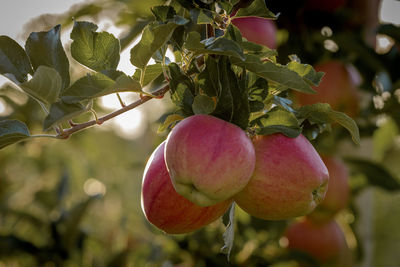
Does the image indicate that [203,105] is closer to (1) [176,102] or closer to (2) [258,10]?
(1) [176,102]

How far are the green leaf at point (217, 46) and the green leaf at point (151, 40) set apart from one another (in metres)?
0.02

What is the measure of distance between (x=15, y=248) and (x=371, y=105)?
44.4 inches

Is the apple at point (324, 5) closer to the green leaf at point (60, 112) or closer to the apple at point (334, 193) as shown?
the apple at point (334, 193)

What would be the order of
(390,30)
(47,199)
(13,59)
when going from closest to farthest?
(13,59) < (390,30) < (47,199)

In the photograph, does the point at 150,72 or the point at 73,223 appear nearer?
the point at 150,72

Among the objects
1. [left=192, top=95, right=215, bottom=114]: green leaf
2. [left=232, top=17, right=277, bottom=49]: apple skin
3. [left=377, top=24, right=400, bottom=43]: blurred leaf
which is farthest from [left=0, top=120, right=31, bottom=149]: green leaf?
[left=377, top=24, right=400, bottom=43]: blurred leaf

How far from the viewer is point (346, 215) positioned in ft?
5.03

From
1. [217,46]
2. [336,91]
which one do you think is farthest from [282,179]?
[336,91]

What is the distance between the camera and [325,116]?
1.79 feet

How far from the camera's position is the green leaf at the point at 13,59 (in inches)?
21.5

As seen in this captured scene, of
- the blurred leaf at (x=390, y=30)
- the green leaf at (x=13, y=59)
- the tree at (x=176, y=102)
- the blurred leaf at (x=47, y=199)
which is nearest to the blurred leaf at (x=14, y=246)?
the tree at (x=176, y=102)

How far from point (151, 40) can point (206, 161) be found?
0.15m

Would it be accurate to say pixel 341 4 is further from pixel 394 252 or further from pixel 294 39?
pixel 394 252

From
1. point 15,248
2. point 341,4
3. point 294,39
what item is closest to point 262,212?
point 294,39
